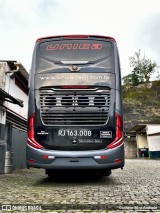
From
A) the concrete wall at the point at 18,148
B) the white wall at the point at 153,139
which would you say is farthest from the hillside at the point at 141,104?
the concrete wall at the point at 18,148

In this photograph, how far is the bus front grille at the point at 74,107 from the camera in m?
7.65

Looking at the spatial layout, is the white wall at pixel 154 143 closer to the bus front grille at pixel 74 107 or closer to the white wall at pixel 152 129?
the white wall at pixel 152 129

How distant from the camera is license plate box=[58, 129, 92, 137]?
7520 mm

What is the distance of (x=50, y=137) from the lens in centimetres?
752

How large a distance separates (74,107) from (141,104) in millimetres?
49062

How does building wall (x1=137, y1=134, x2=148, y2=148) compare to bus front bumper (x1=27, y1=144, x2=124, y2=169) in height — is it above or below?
above

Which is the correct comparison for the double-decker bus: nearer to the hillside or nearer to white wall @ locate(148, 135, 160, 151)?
white wall @ locate(148, 135, 160, 151)

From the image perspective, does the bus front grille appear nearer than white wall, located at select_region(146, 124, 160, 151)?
Yes

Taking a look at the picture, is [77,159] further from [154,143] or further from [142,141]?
[142,141]

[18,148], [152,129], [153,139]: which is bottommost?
[18,148]

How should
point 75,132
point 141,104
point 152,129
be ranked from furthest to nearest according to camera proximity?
1. point 141,104
2. point 152,129
3. point 75,132

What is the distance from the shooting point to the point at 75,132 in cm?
754

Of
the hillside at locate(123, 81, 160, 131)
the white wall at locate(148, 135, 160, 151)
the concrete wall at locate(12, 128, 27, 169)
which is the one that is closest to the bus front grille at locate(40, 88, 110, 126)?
the concrete wall at locate(12, 128, 27, 169)

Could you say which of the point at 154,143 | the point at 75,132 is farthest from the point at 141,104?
the point at 75,132
